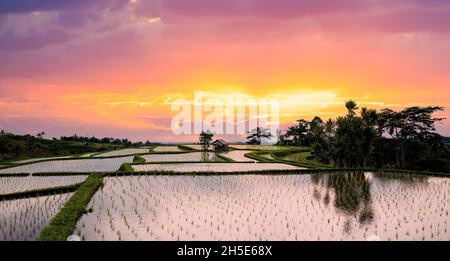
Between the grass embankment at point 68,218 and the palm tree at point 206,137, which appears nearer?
the grass embankment at point 68,218

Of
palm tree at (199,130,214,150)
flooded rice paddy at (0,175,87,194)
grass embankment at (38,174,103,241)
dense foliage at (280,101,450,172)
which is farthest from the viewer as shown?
palm tree at (199,130,214,150)

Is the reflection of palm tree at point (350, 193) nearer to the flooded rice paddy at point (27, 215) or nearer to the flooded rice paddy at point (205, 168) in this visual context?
the flooded rice paddy at point (205, 168)

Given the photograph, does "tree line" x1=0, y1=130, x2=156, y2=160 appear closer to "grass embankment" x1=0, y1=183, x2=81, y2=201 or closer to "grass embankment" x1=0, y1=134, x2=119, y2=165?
"grass embankment" x1=0, y1=134, x2=119, y2=165

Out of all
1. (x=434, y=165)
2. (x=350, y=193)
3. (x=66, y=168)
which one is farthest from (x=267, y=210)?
(x=434, y=165)

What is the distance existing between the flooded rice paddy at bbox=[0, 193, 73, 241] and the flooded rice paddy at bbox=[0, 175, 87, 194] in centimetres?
311

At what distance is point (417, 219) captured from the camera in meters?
12.3

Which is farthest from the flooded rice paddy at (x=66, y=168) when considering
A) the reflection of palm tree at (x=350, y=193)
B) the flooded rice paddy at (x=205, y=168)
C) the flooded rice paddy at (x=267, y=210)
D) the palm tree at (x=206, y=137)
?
the palm tree at (x=206, y=137)

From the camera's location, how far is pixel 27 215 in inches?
511

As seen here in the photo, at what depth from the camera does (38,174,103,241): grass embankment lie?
32.4 feet

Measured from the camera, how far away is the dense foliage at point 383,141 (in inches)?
1330

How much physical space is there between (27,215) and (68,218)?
244cm

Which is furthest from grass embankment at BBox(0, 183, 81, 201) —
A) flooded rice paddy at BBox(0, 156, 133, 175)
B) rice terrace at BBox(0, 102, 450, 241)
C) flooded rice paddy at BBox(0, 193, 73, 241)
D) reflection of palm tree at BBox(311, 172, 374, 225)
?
reflection of palm tree at BBox(311, 172, 374, 225)

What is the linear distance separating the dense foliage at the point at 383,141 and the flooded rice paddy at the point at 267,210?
1274 cm
